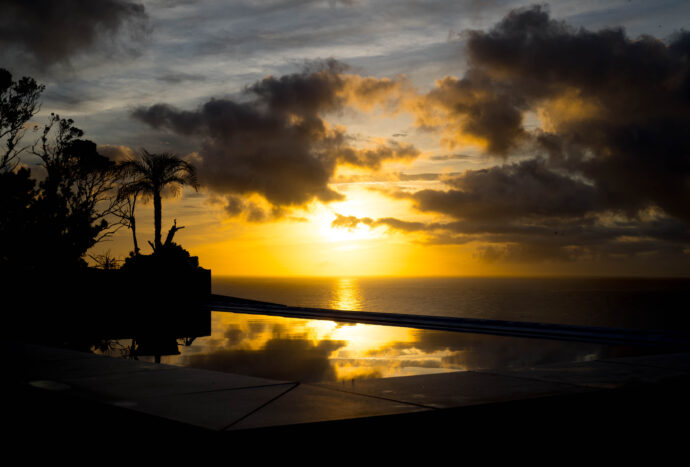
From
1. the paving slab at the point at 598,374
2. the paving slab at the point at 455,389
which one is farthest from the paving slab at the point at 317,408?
the paving slab at the point at 598,374

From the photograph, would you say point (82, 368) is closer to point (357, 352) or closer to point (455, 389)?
point (455, 389)

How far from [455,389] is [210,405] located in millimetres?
1949

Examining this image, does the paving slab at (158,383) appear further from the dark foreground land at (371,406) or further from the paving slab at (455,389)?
the paving slab at (455,389)

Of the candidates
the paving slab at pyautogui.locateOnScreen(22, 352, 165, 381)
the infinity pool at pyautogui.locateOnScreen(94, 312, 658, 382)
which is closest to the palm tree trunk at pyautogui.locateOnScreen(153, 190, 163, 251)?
the infinity pool at pyautogui.locateOnScreen(94, 312, 658, 382)

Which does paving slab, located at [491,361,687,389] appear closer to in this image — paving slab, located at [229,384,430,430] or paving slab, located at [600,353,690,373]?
paving slab, located at [600,353,690,373]

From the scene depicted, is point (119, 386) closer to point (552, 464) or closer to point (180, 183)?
point (552, 464)

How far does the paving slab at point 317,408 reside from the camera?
3822 millimetres

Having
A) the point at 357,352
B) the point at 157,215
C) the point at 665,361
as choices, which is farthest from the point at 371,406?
the point at 157,215

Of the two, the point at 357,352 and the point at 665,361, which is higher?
the point at 665,361

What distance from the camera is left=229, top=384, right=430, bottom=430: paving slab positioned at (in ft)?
12.5

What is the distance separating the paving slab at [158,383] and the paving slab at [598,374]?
240 cm

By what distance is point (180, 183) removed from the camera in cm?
3109

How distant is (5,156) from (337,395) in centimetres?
3440

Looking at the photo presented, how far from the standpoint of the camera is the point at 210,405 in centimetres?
431
